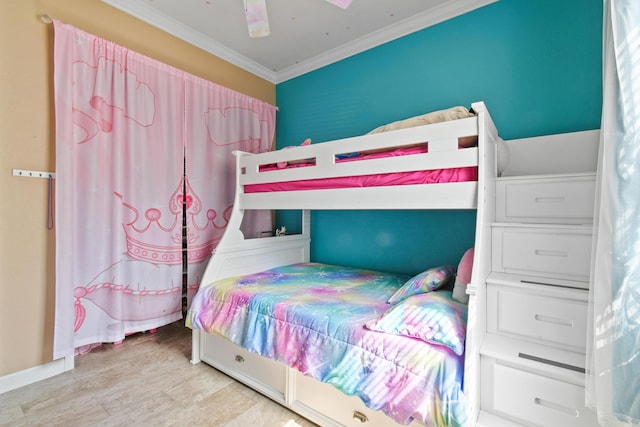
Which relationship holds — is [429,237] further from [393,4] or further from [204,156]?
[204,156]

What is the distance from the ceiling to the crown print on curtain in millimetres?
409

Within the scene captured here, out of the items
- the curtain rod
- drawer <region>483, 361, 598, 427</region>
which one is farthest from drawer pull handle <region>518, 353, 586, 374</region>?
the curtain rod

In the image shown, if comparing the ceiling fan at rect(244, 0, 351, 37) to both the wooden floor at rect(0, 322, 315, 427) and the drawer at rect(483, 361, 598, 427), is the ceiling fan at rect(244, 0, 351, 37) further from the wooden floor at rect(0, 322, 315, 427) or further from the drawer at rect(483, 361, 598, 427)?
the wooden floor at rect(0, 322, 315, 427)

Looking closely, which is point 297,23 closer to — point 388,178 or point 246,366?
point 388,178

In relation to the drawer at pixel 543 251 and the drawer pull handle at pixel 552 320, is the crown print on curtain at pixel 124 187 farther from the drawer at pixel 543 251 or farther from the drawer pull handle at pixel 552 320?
the drawer pull handle at pixel 552 320

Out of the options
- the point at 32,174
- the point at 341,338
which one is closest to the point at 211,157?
the point at 32,174

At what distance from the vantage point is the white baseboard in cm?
176

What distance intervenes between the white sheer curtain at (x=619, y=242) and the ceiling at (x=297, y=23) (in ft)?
4.84

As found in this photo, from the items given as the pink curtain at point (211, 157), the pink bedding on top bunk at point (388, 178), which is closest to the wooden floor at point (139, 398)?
the pink curtain at point (211, 157)

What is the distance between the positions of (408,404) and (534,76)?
203 centimetres

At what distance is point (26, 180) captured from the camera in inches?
72.1

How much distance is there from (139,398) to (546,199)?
92.0 inches

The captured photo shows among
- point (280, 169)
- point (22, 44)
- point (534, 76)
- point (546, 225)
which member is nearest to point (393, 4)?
point (534, 76)

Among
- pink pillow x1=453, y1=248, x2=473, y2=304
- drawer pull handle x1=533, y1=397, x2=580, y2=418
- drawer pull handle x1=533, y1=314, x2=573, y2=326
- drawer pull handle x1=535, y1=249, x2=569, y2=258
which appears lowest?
drawer pull handle x1=533, y1=397, x2=580, y2=418
